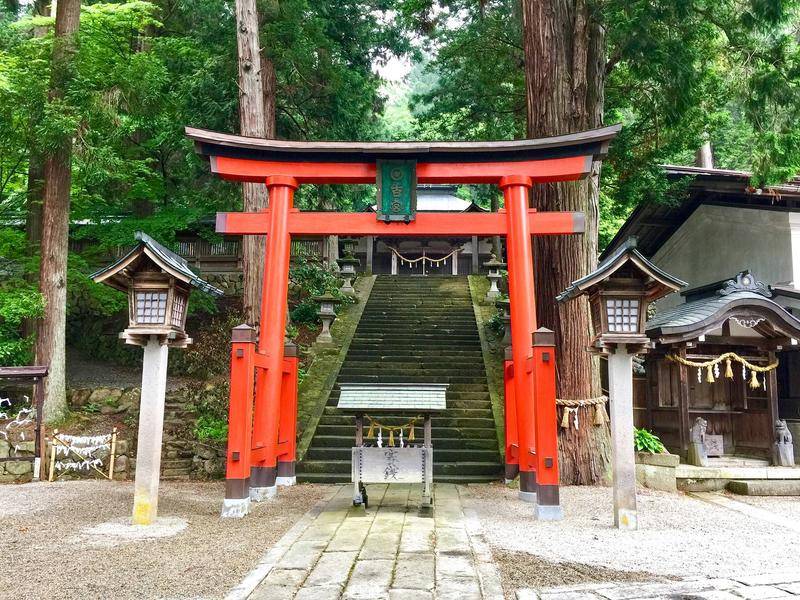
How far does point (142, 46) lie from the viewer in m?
16.5

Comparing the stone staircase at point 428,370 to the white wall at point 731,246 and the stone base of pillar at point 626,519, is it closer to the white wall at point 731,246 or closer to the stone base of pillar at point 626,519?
the stone base of pillar at point 626,519

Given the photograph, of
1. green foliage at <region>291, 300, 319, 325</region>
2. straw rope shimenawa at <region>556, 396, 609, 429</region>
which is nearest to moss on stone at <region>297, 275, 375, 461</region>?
green foliage at <region>291, 300, 319, 325</region>

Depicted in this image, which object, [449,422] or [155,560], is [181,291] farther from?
[449,422]

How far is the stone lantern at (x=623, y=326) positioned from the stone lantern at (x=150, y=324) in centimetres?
432

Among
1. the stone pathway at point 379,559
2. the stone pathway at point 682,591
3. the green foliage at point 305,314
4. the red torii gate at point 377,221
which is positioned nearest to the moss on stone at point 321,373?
the green foliage at point 305,314

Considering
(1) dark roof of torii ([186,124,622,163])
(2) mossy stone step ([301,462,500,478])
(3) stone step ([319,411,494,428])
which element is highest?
(1) dark roof of torii ([186,124,622,163])

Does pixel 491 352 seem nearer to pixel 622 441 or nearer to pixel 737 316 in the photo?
pixel 737 316

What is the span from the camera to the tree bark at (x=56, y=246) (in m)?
11.4

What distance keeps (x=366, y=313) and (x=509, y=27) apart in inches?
302

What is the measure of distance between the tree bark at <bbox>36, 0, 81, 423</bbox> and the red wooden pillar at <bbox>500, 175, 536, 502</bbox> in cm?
843

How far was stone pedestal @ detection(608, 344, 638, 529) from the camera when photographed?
19.8ft

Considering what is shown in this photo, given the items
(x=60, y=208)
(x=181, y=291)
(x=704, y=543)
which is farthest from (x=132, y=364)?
(x=704, y=543)

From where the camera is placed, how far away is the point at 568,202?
9.21 metres

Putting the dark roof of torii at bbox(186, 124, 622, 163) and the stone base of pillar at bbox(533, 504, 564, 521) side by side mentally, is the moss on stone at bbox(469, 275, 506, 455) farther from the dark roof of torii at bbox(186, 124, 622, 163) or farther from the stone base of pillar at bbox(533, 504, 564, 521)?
the dark roof of torii at bbox(186, 124, 622, 163)
